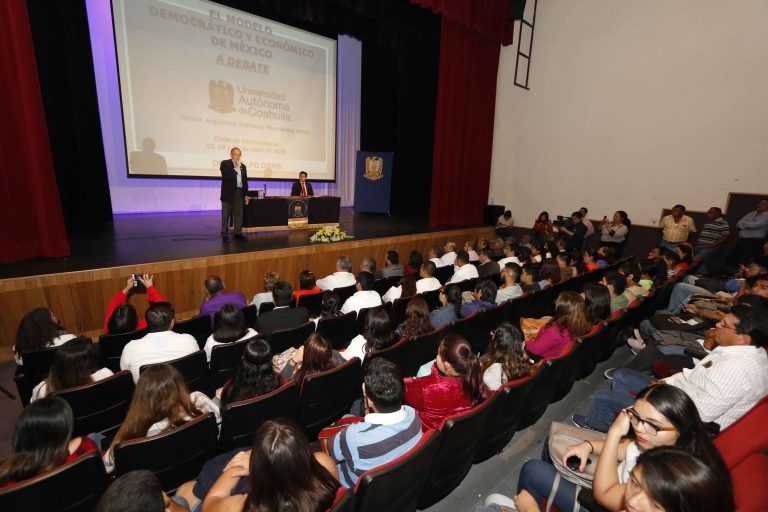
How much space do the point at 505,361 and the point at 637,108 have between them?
26.6ft

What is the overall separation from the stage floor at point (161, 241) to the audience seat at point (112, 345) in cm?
171

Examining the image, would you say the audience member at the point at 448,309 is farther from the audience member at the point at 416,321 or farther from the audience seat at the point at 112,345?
the audience seat at the point at 112,345

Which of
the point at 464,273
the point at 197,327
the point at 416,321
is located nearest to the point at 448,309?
the point at 416,321

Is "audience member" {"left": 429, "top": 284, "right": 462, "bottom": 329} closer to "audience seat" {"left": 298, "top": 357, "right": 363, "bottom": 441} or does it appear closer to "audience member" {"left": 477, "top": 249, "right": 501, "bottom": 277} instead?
"audience seat" {"left": 298, "top": 357, "right": 363, "bottom": 441}

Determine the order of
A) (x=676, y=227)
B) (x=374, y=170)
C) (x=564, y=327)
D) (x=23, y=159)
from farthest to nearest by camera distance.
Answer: (x=374, y=170)
(x=676, y=227)
(x=23, y=159)
(x=564, y=327)

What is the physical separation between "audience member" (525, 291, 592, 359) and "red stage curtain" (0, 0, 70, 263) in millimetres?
5445

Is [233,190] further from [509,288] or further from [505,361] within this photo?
[505,361]

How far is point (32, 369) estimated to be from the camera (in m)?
2.52

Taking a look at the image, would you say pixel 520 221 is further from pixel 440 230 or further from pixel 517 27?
pixel 517 27

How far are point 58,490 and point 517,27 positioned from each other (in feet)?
37.4

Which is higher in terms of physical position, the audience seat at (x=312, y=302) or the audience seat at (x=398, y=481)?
the audience seat at (x=398, y=481)

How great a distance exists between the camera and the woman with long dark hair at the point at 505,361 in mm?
2289

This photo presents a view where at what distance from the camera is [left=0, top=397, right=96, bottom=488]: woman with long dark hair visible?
1.44 m

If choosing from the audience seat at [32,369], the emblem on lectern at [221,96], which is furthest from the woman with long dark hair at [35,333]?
the emblem on lectern at [221,96]
